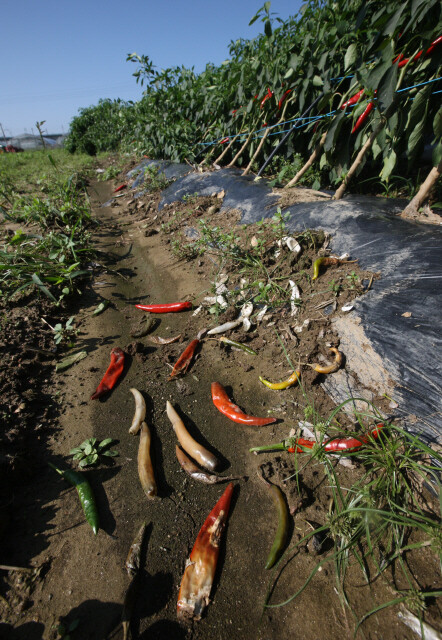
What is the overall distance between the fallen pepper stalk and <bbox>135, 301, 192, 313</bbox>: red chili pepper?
76.0 inches

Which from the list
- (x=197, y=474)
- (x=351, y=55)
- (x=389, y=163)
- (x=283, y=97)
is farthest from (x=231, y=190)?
(x=197, y=474)

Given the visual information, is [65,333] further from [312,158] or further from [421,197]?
[312,158]

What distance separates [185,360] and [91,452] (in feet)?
3.12

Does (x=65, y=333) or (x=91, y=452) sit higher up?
(x=65, y=333)

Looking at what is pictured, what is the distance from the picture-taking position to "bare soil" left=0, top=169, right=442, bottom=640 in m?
1.35

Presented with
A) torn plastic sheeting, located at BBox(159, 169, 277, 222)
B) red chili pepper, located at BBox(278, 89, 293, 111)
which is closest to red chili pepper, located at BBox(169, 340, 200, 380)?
torn plastic sheeting, located at BBox(159, 169, 277, 222)

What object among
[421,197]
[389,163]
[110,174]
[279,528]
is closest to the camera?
[279,528]

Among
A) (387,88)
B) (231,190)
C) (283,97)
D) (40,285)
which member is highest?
(283,97)

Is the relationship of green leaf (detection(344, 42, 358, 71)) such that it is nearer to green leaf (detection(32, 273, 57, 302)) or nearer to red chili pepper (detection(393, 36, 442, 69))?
red chili pepper (detection(393, 36, 442, 69))

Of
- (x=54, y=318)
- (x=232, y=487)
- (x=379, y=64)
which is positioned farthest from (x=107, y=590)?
(x=379, y=64)

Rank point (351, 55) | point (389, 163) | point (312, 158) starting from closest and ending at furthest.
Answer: point (389, 163)
point (351, 55)
point (312, 158)

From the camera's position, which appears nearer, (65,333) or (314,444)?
(314,444)

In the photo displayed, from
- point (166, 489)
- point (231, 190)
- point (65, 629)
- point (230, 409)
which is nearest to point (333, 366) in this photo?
point (230, 409)

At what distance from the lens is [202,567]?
1460 millimetres
